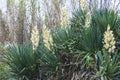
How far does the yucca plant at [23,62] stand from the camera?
867 cm

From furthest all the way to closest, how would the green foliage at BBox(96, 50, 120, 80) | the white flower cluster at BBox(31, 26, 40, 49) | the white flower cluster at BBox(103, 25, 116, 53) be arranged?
the white flower cluster at BBox(31, 26, 40, 49) → the green foliage at BBox(96, 50, 120, 80) → the white flower cluster at BBox(103, 25, 116, 53)

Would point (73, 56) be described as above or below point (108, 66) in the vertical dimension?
above

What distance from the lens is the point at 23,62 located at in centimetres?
872

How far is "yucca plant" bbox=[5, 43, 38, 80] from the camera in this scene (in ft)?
28.5

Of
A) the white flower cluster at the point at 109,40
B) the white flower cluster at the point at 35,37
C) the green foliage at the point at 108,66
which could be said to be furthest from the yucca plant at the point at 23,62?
the white flower cluster at the point at 109,40

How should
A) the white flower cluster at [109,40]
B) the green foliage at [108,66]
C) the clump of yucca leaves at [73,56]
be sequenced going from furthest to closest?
the clump of yucca leaves at [73,56], the green foliage at [108,66], the white flower cluster at [109,40]

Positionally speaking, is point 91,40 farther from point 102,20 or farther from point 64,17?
point 64,17

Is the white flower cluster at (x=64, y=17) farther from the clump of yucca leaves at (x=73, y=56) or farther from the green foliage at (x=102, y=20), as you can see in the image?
the green foliage at (x=102, y=20)

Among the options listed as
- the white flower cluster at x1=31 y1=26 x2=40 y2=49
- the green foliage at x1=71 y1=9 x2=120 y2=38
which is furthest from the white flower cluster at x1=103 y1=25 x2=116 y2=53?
the white flower cluster at x1=31 y1=26 x2=40 y2=49

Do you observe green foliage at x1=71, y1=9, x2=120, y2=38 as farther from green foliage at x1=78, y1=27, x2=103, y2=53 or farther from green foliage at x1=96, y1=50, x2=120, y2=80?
green foliage at x1=96, y1=50, x2=120, y2=80

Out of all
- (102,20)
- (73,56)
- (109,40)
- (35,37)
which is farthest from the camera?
(102,20)

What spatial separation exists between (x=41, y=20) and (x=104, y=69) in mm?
6300

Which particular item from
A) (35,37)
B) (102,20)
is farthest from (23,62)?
(102,20)

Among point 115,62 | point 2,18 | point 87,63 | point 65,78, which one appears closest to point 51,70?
point 65,78
